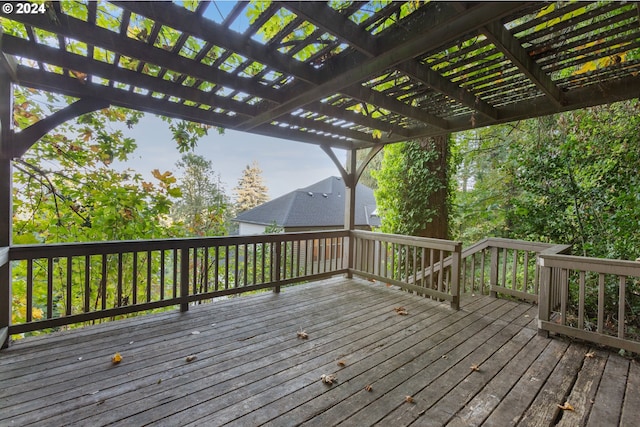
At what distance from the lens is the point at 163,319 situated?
334 centimetres

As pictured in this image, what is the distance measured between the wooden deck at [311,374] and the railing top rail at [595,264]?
2.55ft

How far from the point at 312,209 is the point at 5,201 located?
466 inches

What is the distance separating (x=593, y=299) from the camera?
3.78 metres

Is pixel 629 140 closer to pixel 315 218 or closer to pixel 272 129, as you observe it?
pixel 272 129

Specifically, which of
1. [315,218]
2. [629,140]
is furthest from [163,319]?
[315,218]

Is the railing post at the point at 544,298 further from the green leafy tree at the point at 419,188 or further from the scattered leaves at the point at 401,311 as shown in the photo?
the green leafy tree at the point at 419,188

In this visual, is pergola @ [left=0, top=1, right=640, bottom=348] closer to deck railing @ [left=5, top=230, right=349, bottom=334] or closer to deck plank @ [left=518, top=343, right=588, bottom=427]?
deck railing @ [left=5, top=230, right=349, bottom=334]

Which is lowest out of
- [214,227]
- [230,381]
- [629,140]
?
[230,381]

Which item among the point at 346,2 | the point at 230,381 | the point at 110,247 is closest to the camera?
the point at 346,2

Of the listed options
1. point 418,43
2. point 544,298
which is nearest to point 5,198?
point 418,43

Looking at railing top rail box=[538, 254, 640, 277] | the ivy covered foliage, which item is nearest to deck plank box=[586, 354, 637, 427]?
railing top rail box=[538, 254, 640, 277]

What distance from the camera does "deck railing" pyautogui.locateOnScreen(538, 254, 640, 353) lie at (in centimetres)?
267

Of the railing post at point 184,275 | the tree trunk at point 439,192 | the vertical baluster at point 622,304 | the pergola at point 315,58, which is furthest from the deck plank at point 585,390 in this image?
the railing post at point 184,275

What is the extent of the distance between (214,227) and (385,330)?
6.11 m
